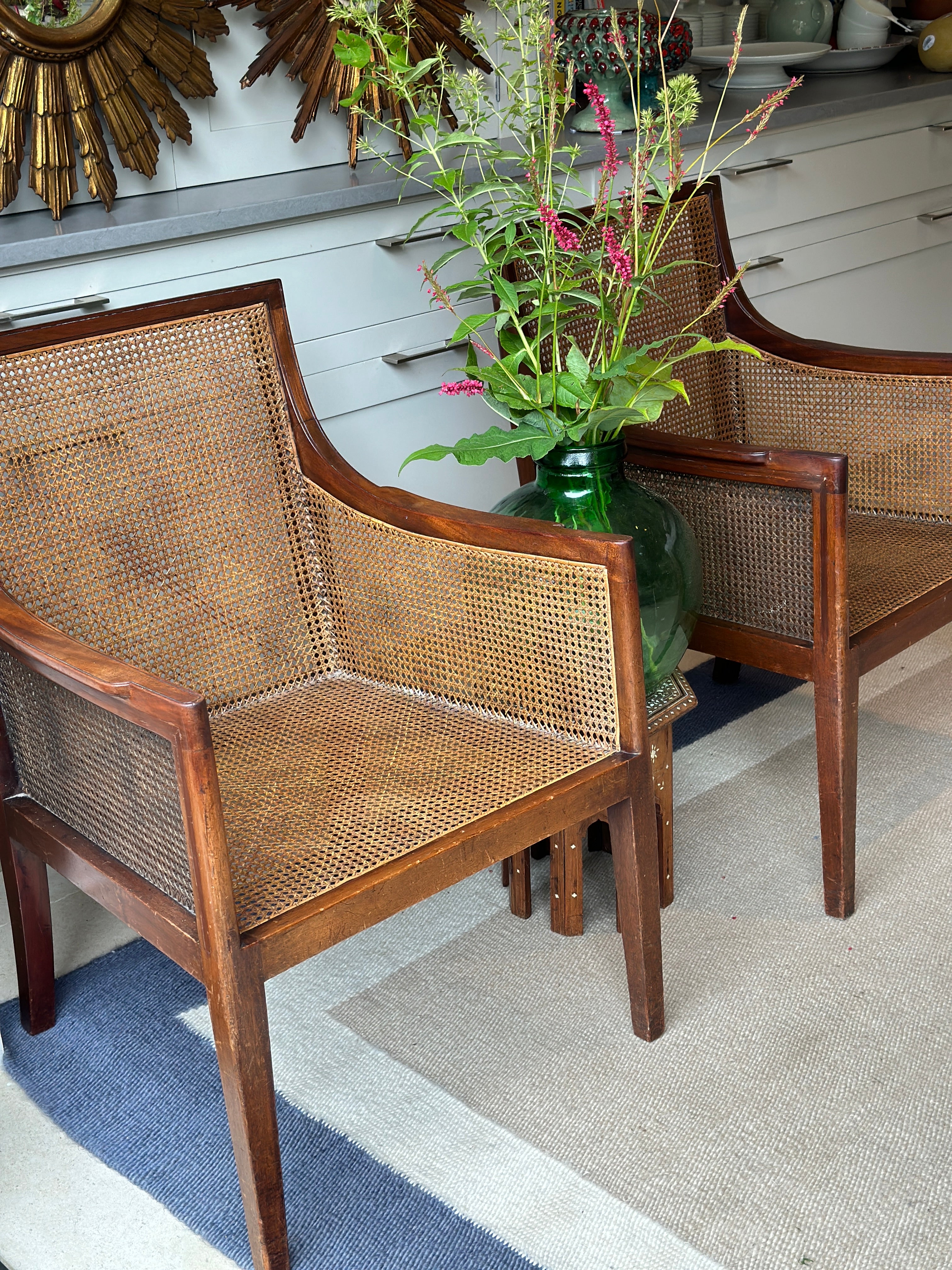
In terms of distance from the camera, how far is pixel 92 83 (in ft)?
6.52

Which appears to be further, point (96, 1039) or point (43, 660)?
A: point (96, 1039)

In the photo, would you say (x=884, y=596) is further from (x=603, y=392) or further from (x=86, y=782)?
(x=86, y=782)

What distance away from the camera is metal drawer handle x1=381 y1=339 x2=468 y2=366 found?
7.07 ft

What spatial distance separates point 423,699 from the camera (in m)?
1.52

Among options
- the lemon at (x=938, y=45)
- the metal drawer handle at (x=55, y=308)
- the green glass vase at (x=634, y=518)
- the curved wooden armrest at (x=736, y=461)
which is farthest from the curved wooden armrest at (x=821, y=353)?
the lemon at (x=938, y=45)

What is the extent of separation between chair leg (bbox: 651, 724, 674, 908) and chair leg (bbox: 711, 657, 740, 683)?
0.66 m

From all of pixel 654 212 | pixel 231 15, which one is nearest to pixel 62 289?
pixel 231 15

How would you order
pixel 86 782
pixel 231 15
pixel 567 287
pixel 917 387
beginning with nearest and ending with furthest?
pixel 86 782 → pixel 567 287 → pixel 917 387 → pixel 231 15

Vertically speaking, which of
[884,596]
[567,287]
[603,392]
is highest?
[567,287]

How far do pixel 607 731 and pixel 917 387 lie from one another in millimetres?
868

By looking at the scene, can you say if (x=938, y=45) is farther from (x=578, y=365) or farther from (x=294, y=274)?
(x=578, y=365)

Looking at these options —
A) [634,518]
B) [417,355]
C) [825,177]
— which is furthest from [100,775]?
[825,177]

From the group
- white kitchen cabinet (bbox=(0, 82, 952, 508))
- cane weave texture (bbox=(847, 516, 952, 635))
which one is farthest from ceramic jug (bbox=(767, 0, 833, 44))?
cane weave texture (bbox=(847, 516, 952, 635))

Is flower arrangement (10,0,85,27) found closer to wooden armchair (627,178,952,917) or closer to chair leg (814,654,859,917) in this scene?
wooden armchair (627,178,952,917)
